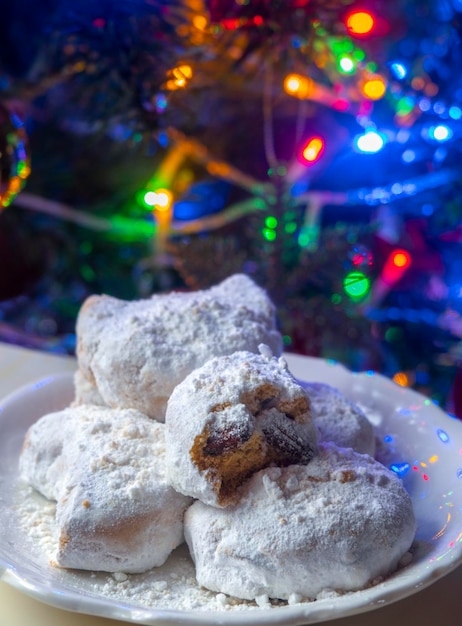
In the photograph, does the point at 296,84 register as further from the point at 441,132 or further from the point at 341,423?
the point at 341,423

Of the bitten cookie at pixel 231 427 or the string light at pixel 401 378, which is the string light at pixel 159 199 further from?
the bitten cookie at pixel 231 427

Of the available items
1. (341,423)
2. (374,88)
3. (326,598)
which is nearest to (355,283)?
(374,88)

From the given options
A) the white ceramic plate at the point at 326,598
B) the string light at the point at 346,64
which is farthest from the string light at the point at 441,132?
the white ceramic plate at the point at 326,598

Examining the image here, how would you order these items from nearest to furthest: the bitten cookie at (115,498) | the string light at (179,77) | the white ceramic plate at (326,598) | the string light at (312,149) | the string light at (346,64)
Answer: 1. the white ceramic plate at (326,598)
2. the bitten cookie at (115,498)
3. the string light at (179,77)
4. the string light at (346,64)
5. the string light at (312,149)

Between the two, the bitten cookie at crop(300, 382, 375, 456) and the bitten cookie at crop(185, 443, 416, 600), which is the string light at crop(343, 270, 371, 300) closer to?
the bitten cookie at crop(300, 382, 375, 456)

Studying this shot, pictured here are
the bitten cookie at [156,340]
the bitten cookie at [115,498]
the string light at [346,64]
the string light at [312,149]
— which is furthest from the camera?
the string light at [312,149]

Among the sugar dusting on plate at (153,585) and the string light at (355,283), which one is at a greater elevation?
the string light at (355,283)

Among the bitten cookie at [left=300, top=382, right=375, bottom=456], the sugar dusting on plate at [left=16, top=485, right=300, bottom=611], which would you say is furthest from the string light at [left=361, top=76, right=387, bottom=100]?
the sugar dusting on plate at [left=16, top=485, right=300, bottom=611]
